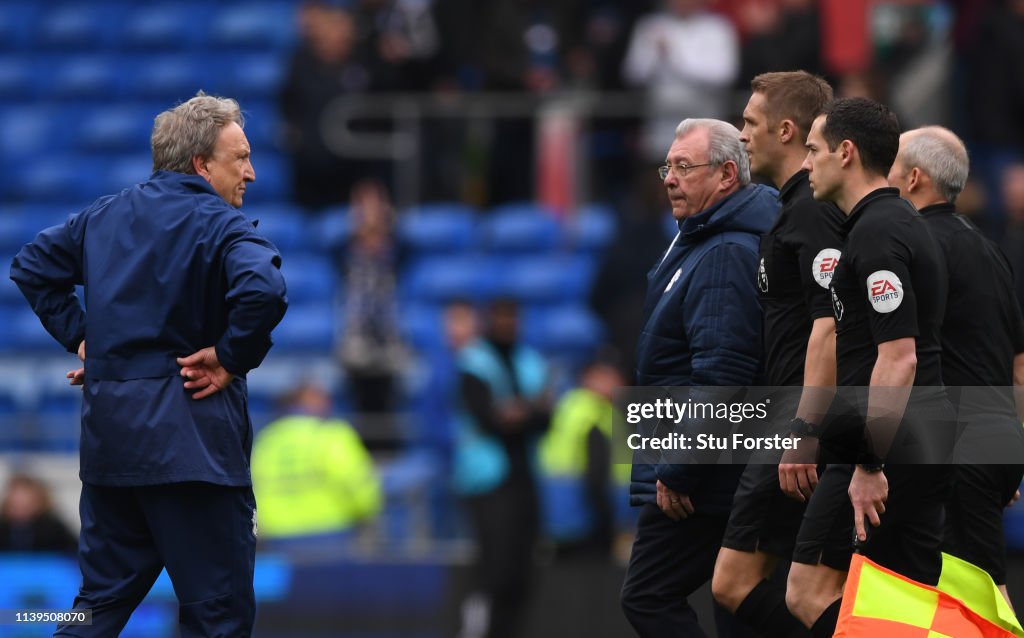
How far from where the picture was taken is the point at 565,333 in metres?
12.0

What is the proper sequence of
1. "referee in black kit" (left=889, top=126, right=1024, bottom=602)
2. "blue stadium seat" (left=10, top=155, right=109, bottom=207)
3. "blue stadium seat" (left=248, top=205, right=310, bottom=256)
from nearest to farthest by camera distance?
Result: "referee in black kit" (left=889, top=126, right=1024, bottom=602)
"blue stadium seat" (left=248, top=205, right=310, bottom=256)
"blue stadium seat" (left=10, top=155, right=109, bottom=207)

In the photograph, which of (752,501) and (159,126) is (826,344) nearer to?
(752,501)

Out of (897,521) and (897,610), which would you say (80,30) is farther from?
(897,610)

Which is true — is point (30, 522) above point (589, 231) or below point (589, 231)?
below

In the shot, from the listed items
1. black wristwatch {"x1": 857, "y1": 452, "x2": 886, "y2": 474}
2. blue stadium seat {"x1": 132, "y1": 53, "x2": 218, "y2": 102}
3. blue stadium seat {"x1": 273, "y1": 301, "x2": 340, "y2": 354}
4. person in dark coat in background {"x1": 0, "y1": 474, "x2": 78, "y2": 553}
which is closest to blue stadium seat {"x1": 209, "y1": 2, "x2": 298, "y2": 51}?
blue stadium seat {"x1": 132, "y1": 53, "x2": 218, "y2": 102}

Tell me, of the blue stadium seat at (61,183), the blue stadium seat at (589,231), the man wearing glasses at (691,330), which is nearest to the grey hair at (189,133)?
the man wearing glasses at (691,330)

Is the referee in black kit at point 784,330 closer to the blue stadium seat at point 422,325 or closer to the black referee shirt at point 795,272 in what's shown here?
the black referee shirt at point 795,272

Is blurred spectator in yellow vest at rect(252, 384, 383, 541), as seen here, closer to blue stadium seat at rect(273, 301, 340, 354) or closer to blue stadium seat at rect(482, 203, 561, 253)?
blue stadium seat at rect(273, 301, 340, 354)

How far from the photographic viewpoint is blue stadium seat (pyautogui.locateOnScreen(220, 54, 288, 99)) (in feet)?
47.7

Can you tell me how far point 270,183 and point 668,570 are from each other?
28.4 ft

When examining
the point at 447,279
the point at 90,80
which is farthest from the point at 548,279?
the point at 90,80

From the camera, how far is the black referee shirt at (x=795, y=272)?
5.33 m

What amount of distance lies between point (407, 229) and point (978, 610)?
7.92 meters

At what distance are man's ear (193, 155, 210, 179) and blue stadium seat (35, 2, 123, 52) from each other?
34.3 ft
